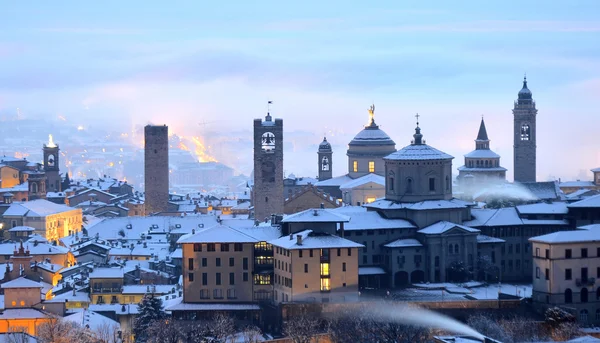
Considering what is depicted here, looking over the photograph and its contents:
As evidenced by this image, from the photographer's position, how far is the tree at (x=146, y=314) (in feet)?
291

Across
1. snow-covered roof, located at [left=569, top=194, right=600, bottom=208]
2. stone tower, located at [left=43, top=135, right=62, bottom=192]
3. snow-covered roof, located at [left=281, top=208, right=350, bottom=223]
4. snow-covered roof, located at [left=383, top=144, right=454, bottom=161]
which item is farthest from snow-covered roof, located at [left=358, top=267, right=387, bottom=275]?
stone tower, located at [left=43, top=135, right=62, bottom=192]

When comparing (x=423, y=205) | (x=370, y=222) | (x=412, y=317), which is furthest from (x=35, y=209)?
(x=412, y=317)

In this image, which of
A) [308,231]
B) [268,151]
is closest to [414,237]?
[308,231]

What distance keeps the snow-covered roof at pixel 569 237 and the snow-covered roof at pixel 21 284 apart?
29.4m

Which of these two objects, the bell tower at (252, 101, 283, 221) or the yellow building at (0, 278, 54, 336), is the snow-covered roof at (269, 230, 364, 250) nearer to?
the yellow building at (0, 278, 54, 336)

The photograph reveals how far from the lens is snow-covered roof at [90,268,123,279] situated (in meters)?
104

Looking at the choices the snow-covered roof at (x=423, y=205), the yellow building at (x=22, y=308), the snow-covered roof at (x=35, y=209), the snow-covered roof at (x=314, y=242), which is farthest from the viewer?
the snow-covered roof at (x=35, y=209)

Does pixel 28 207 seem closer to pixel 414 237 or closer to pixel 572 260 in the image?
pixel 414 237

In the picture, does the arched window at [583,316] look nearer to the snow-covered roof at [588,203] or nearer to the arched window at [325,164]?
the snow-covered roof at [588,203]

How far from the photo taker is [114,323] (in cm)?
9394

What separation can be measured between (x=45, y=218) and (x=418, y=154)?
53201mm

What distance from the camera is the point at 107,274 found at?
10419 cm

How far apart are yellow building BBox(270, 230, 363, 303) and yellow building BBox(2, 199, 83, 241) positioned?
5567 cm

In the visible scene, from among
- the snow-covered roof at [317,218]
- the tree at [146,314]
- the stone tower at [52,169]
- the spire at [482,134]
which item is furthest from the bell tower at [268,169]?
the stone tower at [52,169]
